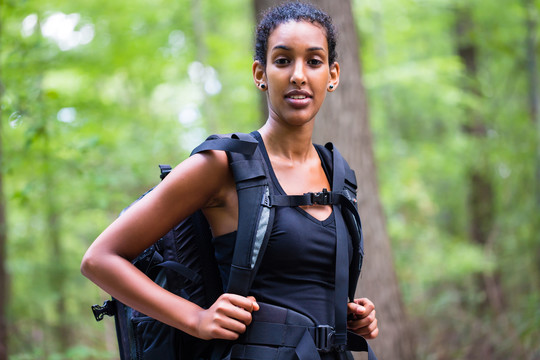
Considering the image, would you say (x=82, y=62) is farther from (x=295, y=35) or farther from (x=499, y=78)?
(x=499, y=78)

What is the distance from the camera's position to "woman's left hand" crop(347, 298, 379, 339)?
2.12 m

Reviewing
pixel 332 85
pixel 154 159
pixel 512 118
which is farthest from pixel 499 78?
pixel 332 85

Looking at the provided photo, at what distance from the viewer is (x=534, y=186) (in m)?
8.97

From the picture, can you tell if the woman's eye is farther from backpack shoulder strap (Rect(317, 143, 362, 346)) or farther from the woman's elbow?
the woman's elbow

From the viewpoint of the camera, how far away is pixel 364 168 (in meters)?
4.85

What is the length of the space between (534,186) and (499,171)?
0.70 metres

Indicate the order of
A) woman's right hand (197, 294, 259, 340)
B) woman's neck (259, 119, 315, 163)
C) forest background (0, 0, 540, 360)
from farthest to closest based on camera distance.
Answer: forest background (0, 0, 540, 360)
woman's neck (259, 119, 315, 163)
woman's right hand (197, 294, 259, 340)

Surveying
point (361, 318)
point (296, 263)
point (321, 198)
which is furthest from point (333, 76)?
point (361, 318)

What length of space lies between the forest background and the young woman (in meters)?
4.02

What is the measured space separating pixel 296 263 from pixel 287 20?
89 centimetres

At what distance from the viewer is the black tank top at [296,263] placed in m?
1.85

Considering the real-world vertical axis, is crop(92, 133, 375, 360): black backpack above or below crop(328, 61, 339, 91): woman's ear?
below

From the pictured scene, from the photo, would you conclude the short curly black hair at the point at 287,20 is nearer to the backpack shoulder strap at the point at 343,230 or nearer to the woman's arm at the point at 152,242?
the backpack shoulder strap at the point at 343,230

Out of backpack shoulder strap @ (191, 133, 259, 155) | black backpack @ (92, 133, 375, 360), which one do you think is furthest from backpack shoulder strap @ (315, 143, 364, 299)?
backpack shoulder strap @ (191, 133, 259, 155)
